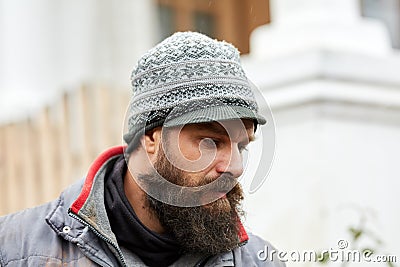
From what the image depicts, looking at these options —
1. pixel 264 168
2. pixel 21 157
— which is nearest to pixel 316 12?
pixel 21 157

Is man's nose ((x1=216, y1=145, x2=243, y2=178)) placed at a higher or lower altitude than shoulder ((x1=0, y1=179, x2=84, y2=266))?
higher

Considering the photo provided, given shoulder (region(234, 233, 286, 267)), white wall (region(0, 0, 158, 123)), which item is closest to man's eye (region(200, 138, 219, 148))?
shoulder (region(234, 233, 286, 267))

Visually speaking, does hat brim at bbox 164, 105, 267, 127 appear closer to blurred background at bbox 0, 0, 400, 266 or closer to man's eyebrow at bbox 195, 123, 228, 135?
man's eyebrow at bbox 195, 123, 228, 135

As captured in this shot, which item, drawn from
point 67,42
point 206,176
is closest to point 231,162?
point 206,176

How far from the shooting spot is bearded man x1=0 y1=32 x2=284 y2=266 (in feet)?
10.4

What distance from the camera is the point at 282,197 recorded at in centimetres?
574

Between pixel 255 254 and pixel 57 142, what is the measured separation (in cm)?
374

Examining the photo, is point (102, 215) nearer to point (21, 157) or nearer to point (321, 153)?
→ point (321, 153)

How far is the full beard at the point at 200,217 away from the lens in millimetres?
3170

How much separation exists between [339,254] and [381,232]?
0.45 meters

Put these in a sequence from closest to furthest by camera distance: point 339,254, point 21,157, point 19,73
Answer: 1. point 339,254
2. point 21,157
3. point 19,73

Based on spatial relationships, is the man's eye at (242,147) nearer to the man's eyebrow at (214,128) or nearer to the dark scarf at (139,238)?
the man's eyebrow at (214,128)

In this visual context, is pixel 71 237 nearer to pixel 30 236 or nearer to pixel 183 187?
pixel 30 236

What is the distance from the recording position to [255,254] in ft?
11.3
